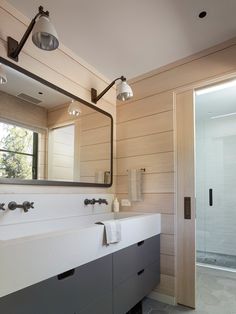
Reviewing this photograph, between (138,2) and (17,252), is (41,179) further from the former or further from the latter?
(138,2)

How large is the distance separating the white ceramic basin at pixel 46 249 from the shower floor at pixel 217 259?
2.06 meters

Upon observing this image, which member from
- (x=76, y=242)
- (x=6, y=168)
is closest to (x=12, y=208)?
(x=6, y=168)

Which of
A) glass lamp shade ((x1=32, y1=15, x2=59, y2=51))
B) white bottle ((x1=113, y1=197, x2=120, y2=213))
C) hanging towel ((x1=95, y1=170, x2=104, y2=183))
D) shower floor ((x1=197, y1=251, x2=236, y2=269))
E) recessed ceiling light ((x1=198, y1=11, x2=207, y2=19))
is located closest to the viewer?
glass lamp shade ((x1=32, y1=15, x2=59, y2=51))

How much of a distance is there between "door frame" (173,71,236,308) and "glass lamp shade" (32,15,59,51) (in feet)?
4.43

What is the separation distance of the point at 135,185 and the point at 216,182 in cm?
195

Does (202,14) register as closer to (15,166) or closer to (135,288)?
(15,166)

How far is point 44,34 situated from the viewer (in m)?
1.39

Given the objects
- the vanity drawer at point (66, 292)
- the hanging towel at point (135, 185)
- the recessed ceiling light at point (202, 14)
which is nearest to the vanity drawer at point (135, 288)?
the vanity drawer at point (66, 292)

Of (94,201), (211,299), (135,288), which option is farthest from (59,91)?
(211,299)

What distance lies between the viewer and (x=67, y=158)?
202 cm

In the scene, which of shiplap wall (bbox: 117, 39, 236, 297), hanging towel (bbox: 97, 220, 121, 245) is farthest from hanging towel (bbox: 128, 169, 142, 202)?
hanging towel (bbox: 97, 220, 121, 245)

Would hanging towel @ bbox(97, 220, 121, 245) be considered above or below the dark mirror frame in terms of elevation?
below

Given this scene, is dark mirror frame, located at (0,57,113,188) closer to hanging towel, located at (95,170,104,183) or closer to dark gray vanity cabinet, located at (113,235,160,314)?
hanging towel, located at (95,170,104,183)

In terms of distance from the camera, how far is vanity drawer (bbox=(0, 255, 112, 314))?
100 centimetres
